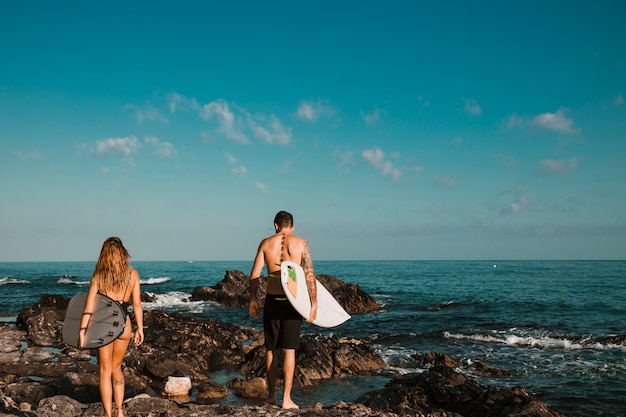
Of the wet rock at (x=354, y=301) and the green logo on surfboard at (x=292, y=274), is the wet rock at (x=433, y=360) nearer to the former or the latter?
the green logo on surfboard at (x=292, y=274)

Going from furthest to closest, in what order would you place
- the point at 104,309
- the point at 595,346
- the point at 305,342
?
the point at 595,346, the point at 305,342, the point at 104,309

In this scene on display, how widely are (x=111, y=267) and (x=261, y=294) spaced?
88.0 feet

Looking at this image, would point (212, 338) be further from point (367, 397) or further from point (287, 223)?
point (287, 223)

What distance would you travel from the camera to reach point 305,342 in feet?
43.2

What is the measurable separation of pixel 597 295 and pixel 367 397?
36.1 meters

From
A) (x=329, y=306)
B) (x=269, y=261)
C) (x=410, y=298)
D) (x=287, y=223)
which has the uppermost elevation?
(x=287, y=223)

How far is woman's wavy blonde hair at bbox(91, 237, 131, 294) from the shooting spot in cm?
557

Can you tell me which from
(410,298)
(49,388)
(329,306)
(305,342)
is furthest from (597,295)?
(49,388)

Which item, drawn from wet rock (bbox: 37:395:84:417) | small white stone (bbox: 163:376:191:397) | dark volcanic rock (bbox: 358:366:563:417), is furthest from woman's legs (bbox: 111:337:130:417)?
dark volcanic rock (bbox: 358:366:563:417)

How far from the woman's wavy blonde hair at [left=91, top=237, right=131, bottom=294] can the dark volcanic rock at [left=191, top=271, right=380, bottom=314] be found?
80.0ft

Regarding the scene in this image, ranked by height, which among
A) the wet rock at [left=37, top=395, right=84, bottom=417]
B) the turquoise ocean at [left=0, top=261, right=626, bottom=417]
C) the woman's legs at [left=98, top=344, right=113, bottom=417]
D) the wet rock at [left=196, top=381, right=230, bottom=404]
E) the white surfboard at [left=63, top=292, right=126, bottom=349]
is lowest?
the turquoise ocean at [left=0, top=261, right=626, bottom=417]

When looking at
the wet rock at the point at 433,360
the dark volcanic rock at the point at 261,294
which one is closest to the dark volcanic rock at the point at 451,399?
the wet rock at the point at 433,360

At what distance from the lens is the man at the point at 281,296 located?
6309 millimetres

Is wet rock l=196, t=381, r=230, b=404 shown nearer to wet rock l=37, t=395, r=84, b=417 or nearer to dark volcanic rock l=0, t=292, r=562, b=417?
dark volcanic rock l=0, t=292, r=562, b=417
